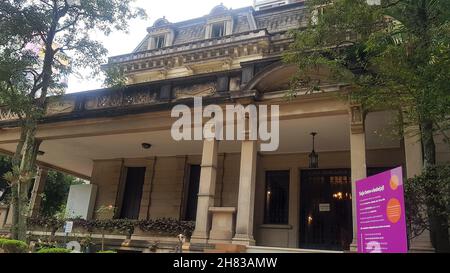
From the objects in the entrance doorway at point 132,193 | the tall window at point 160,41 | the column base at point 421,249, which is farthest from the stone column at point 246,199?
the tall window at point 160,41

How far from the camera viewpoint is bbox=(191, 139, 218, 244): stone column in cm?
990

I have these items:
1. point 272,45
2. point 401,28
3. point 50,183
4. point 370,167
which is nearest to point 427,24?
point 401,28

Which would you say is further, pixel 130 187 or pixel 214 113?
pixel 130 187

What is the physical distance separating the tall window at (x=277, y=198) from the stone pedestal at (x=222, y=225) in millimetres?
4049

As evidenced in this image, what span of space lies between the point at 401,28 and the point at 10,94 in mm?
9483

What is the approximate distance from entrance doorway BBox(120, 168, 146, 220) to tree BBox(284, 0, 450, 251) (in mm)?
10447

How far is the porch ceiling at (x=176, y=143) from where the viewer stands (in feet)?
35.7

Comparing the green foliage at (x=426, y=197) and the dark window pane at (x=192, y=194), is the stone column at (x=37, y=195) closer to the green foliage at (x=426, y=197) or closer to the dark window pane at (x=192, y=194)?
the dark window pane at (x=192, y=194)

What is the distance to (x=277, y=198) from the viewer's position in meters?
14.1

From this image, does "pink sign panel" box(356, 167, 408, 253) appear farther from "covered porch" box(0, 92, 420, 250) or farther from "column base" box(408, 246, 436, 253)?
"covered porch" box(0, 92, 420, 250)

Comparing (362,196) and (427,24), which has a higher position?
(427,24)

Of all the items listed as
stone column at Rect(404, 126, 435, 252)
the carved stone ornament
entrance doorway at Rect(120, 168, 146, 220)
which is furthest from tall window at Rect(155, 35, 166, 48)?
stone column at Rect(404, 126, 435, 252)

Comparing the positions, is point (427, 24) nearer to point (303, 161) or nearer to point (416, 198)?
point (416, 198)

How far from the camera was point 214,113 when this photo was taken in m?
11.0
